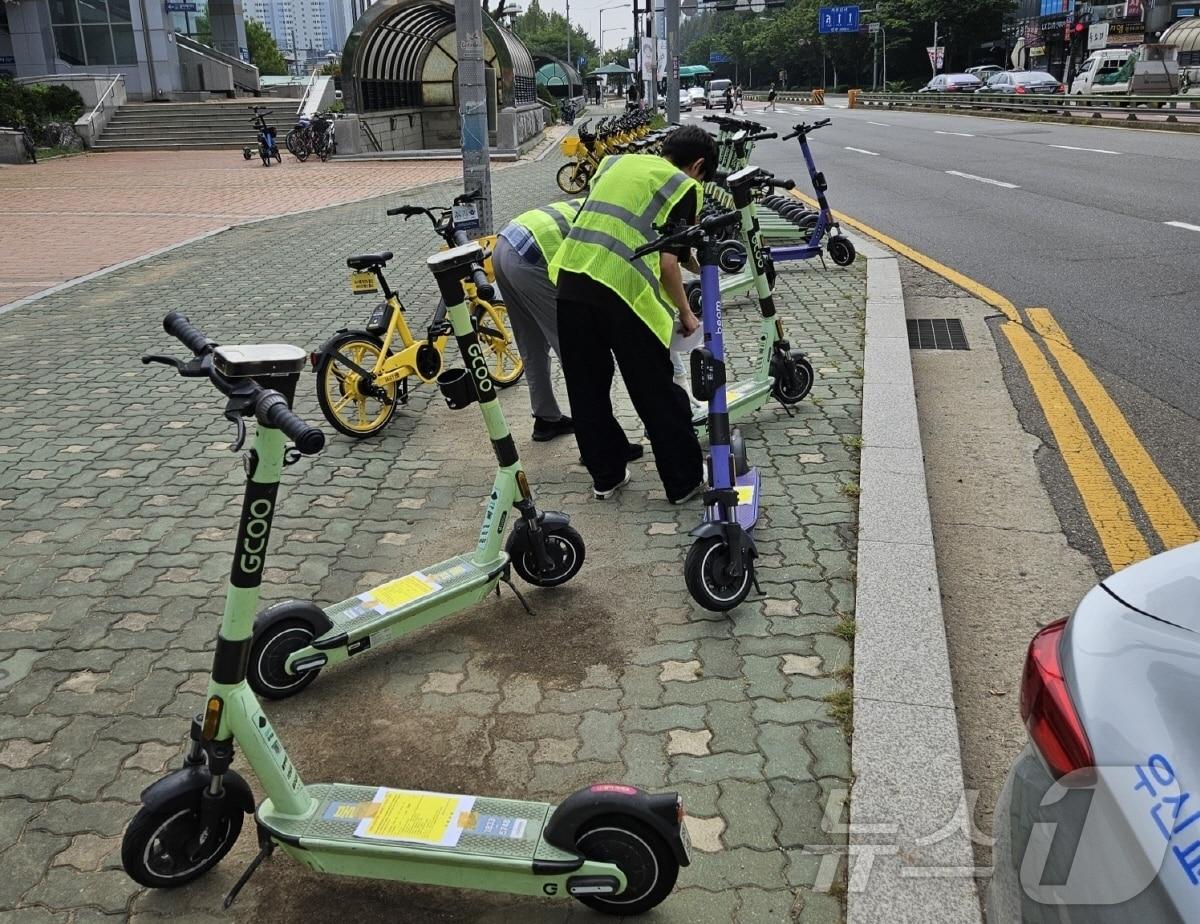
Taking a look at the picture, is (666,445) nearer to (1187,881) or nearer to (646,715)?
(646,715)

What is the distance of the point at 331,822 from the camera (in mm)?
2549

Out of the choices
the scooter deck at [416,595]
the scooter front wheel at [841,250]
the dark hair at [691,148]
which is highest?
the dark hair at [691,148]

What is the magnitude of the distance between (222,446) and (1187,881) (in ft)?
17.4

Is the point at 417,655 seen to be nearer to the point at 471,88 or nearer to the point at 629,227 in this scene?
the point at 629,227

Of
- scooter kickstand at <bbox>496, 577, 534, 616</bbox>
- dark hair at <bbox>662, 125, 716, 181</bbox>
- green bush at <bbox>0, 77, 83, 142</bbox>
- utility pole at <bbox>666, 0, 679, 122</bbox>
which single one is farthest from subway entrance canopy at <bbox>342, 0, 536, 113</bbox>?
scooter kickstand at <bbox>496, 577, 534, 616</bbox>

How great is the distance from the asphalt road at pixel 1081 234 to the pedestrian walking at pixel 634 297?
70.8 inches

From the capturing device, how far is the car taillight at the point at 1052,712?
64.6 inches

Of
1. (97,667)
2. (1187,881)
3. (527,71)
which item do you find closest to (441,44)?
(527,71)

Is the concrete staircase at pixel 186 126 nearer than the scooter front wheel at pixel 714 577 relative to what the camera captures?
No

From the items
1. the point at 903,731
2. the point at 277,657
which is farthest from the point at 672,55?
the point at 903,731

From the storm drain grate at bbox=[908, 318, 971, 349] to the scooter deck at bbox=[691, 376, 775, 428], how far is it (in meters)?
2.08

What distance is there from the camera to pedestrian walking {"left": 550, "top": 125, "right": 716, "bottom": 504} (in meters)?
4.17

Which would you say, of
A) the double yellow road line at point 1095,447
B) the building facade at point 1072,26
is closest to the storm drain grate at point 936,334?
the double yellow road line at point 1095,447

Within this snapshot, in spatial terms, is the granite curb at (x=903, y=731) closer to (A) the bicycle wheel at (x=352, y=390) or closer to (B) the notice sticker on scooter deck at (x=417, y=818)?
(B) the notice sticker on scooter deck at (x=417, y=818)
